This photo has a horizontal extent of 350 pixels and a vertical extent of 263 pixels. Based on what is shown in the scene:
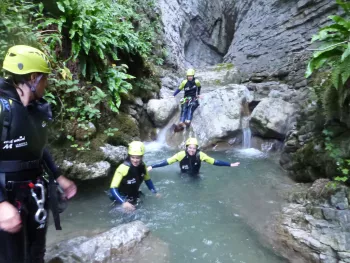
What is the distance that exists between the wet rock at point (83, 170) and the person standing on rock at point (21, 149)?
271 cm

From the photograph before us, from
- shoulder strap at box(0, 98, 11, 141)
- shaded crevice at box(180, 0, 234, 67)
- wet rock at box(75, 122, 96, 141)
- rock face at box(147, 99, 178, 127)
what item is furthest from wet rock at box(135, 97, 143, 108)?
shaded crevice at box(180, 0, 234, 67)

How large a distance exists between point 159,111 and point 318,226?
21.5 feet

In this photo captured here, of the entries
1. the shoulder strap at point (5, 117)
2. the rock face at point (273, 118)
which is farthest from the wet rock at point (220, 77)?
the shoulder strap at point (5, 117)

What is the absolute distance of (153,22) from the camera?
48.5ft

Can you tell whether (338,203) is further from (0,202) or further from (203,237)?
(0,202)

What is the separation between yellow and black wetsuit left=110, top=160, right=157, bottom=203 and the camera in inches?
185

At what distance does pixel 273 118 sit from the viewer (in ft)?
28.0

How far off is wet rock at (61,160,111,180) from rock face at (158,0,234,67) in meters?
13.0

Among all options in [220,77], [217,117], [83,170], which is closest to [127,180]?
[83,170]

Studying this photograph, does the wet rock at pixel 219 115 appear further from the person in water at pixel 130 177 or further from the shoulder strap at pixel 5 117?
the shoulder strap at pixel 5 117

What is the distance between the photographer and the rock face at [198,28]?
1786cm

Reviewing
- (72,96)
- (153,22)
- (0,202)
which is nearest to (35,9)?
(72,96)

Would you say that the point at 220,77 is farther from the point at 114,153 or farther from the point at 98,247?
the point at 98,247

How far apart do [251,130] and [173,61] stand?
28.3 ft
